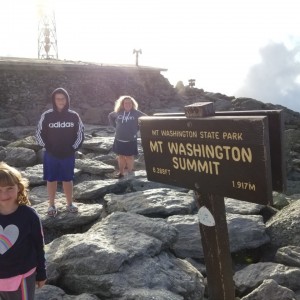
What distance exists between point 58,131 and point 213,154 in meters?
2.91

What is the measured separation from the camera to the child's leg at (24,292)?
286 cm

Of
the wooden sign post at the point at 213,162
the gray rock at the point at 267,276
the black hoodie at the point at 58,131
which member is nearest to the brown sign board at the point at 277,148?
the wooden sign post at the point at 213,162

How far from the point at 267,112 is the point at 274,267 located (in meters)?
2.03

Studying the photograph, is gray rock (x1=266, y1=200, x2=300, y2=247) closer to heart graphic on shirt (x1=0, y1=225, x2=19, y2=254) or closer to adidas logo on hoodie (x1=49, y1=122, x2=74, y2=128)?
adidas logo on hoodie (x1=49, y1=122, x2=74, y2=128)

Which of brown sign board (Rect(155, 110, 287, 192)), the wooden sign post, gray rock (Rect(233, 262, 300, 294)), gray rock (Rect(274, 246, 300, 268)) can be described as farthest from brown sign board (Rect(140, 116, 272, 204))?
gray rock (Rect(274, 246, 300, 268))

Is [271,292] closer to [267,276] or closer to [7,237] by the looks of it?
[267,276]

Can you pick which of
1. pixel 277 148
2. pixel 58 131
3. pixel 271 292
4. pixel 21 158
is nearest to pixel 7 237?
pixel 277 148

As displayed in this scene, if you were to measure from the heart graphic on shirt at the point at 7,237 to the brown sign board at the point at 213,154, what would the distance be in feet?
4.40

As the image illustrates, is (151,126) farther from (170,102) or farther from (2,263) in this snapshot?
(170,102)

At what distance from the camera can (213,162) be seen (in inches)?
118

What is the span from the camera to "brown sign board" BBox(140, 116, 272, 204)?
8.70 ft

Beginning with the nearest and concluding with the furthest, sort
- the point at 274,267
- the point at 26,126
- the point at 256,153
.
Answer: the point at 256,153 → the point at 274,267 → the point at 26,126

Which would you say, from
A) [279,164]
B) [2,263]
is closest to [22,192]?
[2,263]

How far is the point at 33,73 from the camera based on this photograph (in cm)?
1952
